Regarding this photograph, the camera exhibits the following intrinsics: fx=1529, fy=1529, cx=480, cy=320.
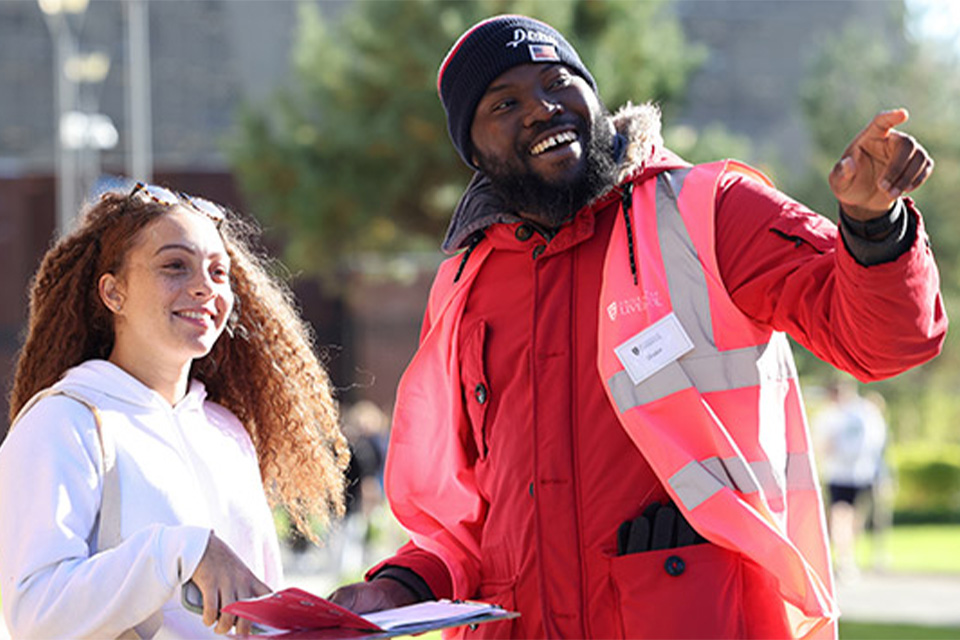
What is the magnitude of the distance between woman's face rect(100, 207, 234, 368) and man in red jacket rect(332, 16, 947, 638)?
2.23ft

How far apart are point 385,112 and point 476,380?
1823 centimetres

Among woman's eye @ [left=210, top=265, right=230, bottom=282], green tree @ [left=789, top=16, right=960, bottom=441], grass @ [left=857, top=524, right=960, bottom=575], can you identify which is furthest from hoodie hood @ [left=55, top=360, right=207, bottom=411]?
green tree @ [left=789, top=16, right=960, bottom=441]

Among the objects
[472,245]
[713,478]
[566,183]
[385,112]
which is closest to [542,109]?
[566,183]

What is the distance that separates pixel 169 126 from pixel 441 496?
35.7 metres

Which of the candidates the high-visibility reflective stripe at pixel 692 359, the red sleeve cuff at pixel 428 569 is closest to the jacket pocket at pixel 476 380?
the red sleeve cuff at pixel 428 569

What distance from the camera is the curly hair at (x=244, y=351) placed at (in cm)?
383

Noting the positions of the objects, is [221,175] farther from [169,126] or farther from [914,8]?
[914,8]

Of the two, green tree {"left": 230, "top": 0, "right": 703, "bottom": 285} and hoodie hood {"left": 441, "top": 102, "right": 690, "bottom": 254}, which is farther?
green tree {"left": 230, "top": 0, "right": 703, "bottom": 285}

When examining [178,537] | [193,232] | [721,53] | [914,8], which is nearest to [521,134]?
[193,232]

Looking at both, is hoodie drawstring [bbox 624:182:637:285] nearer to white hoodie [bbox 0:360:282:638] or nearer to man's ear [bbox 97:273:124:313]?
white hoodie [bbox 0:360:282:638]

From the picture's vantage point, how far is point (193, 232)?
12.4 feet

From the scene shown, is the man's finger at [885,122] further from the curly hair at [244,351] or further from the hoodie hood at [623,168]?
the curly hair at [244,351]

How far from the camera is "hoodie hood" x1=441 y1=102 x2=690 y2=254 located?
Result: 12.5 feet

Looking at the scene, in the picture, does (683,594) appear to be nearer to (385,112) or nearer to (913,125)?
(385,112)
